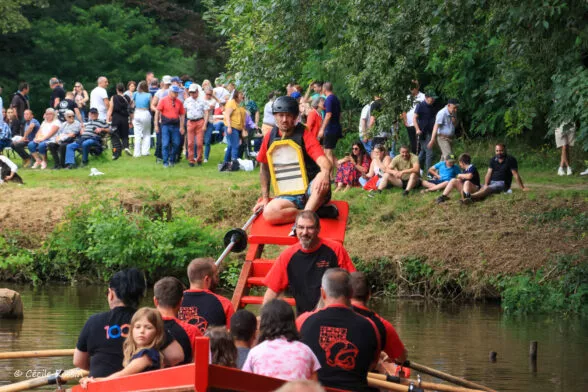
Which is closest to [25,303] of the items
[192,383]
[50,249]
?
[50,249]

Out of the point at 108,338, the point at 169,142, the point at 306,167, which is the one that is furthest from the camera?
the point at 169,142

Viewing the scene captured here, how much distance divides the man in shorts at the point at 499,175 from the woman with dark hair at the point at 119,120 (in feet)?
31.9

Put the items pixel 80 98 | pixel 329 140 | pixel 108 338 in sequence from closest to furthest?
pixel 108 338
pixel 329 140
pixel 80 98

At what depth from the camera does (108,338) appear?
772 cm

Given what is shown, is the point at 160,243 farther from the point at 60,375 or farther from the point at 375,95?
the point at 60,375

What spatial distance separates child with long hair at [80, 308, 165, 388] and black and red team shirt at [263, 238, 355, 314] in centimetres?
236

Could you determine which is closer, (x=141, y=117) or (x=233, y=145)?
(x=233, y=145)

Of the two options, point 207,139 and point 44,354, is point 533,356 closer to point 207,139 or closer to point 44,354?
point 44,354

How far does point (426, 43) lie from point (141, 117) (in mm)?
12312

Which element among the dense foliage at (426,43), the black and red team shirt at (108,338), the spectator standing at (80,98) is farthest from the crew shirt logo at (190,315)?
the spectator standing at (80,98)

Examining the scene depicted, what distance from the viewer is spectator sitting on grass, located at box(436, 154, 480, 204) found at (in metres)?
20.1

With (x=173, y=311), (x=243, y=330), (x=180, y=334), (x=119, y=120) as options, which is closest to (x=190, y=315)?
(x=173, y=311)

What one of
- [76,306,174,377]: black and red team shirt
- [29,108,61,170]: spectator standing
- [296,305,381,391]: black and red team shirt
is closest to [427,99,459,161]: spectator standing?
[29,108,61,170]: spectator standing

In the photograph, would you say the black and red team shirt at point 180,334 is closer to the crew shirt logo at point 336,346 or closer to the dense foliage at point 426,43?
the crew shirt logo at point 336,346
